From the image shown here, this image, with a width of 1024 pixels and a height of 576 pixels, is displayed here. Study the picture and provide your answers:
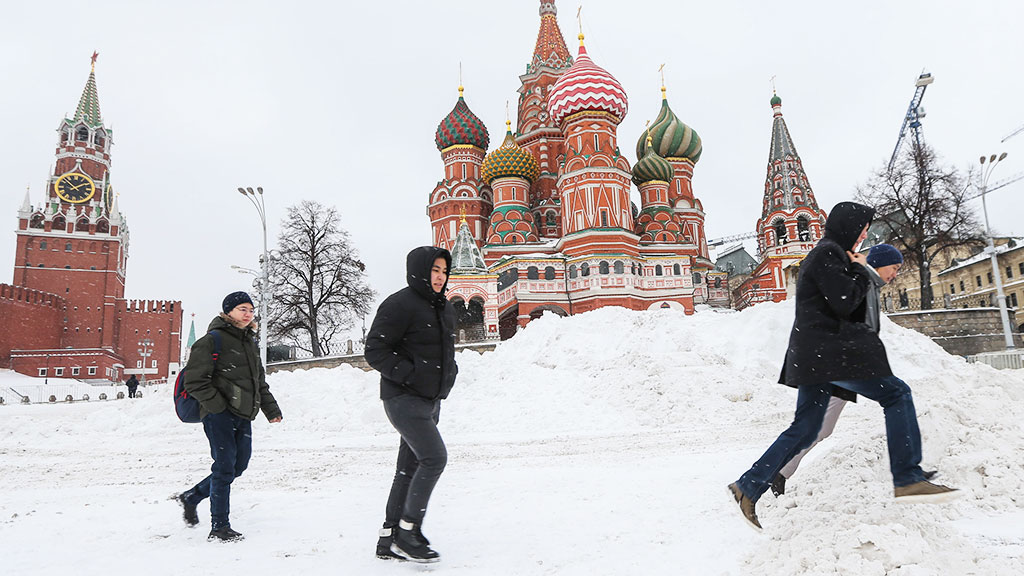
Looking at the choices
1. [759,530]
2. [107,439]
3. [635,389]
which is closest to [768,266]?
[635,389]

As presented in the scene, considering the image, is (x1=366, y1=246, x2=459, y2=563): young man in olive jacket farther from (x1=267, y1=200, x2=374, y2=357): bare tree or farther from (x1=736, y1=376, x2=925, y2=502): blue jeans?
(x1=267, y1=200, x2=374, y2=357): bare tree

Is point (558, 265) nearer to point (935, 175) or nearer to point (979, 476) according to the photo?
point (935, 175)

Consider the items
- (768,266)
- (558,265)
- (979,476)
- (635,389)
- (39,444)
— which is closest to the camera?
(979,476)

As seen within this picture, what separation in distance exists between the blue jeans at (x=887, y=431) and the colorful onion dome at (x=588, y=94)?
114ft

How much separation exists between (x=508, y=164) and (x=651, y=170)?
9507 mm

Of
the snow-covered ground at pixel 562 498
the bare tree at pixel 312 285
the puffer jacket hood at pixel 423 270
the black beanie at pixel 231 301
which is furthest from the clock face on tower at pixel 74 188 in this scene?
the puffer jacket hood at pixel 423 270

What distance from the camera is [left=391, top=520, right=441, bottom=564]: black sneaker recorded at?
11.4 ft

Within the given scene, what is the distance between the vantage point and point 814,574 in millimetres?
2855

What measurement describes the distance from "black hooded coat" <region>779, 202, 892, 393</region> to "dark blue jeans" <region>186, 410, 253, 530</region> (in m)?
3.53

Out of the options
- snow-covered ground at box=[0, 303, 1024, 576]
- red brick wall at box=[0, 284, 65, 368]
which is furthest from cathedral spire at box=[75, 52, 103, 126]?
snow-covered ground at box=[0, 303, 1024, 576]

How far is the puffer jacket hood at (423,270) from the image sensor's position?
3.70 m

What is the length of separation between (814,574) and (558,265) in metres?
32.1

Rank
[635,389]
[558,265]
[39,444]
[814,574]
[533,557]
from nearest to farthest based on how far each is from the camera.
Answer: [814,574] < [533,557] < [39,444] < [635,389] < [558,265]

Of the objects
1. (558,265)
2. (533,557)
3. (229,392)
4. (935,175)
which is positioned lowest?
(533,557)
